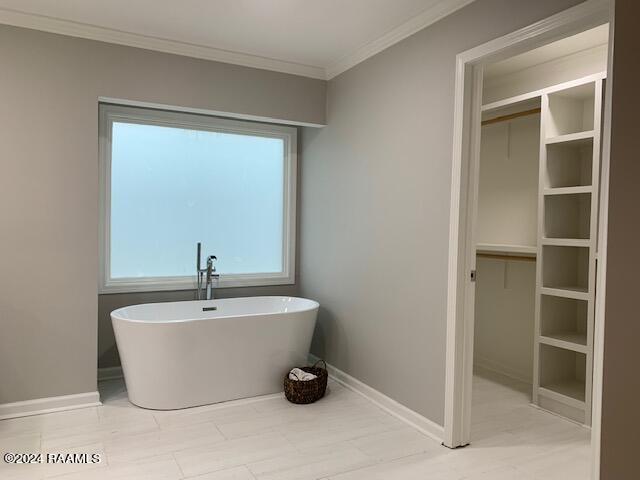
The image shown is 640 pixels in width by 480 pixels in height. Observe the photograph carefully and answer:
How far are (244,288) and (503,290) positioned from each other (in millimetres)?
2282

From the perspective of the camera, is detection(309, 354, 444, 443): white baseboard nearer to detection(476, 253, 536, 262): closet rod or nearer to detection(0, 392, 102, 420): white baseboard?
detection(476, 253, 536, 262): closet rod

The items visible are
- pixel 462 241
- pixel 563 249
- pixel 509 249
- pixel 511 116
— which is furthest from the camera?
pixel 511 116

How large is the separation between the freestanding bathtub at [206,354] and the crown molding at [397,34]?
1911 mm

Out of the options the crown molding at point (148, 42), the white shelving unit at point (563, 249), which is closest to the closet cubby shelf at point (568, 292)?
the white shelving unit at point (563, 249)

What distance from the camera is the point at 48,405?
10.5 feet

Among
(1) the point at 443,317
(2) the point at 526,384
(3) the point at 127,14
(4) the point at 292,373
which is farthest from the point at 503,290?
(3) the point at 127,14

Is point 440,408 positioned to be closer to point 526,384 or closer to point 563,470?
point 563,470

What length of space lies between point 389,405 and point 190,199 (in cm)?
235

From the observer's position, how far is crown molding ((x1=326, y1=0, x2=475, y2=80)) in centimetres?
281

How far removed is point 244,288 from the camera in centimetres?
447

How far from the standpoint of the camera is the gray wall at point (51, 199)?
3125 mm

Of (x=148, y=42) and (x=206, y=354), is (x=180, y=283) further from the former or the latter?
(x=148, y=42)

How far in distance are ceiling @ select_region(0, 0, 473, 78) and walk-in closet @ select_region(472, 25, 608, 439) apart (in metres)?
1.07

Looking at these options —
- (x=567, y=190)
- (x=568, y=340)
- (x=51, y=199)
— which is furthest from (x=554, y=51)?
(x=51, y=199)
